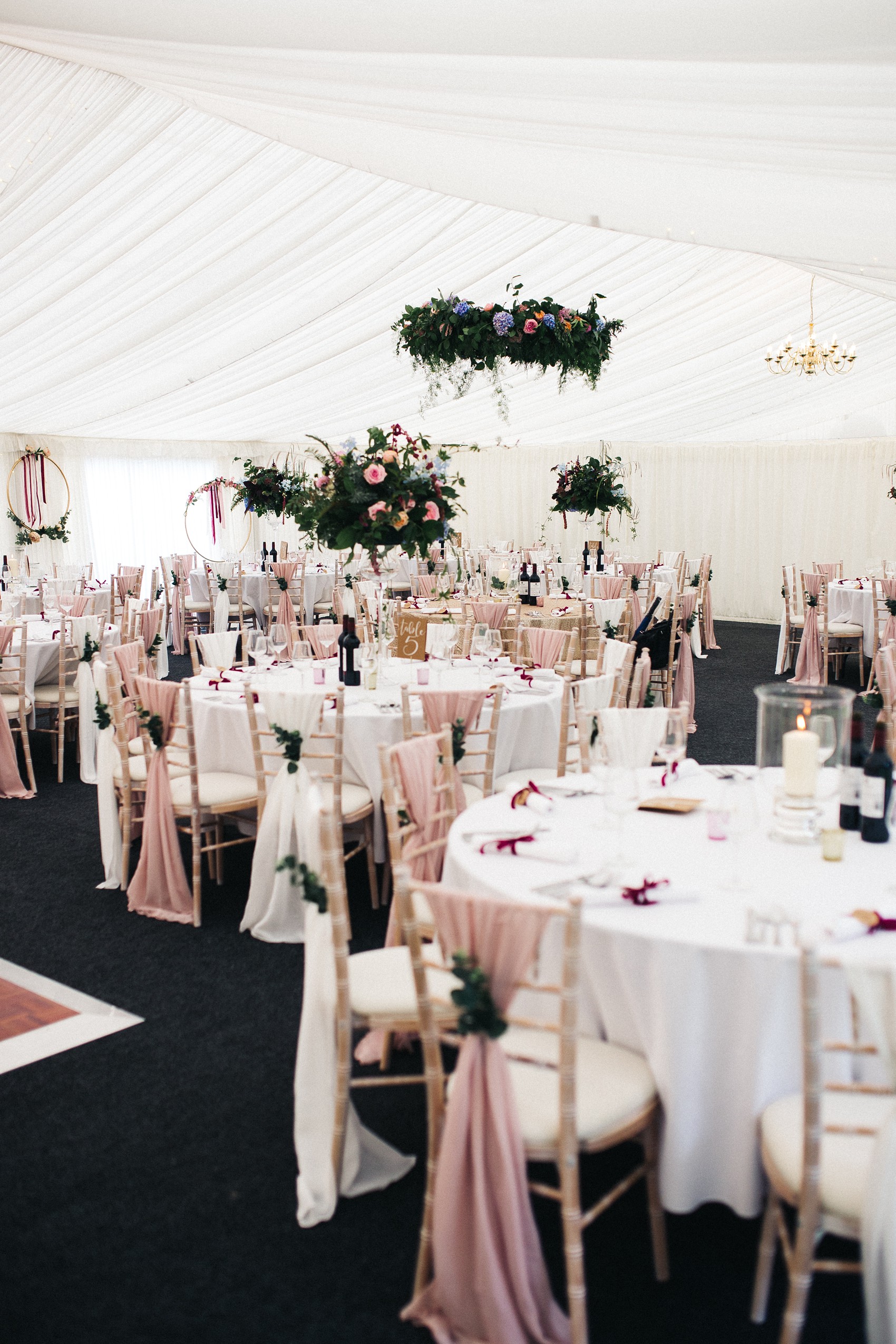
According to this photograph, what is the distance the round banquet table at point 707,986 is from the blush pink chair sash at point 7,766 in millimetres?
4813

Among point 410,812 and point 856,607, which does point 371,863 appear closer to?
point 410,812

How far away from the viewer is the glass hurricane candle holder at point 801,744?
10.0 ft

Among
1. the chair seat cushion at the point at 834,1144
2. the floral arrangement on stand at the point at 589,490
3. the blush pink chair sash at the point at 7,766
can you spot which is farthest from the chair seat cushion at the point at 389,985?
the floral arrangement on stand at the point at 589,490

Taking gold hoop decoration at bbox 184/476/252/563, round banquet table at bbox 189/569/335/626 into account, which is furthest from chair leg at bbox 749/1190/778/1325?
gold hoop decoration at bbox 184/476/252/563

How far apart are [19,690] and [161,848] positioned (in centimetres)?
309

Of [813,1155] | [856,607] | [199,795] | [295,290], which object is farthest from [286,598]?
[813,1155]

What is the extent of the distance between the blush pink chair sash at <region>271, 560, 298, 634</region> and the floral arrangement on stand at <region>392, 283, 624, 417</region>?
15.4 feet

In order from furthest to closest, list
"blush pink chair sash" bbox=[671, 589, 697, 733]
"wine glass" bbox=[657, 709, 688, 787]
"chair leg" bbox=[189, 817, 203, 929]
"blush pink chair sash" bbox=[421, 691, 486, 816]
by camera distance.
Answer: "blush pink chair sash" bbox=[671, 589, 697, 733] → "chair leg" bbox=[189, 817, 203, 929] → "blush pink chair sash" bbox=[421, 691, 486, 816] → "wine glass" bbox=[657, 709, 688, 787]

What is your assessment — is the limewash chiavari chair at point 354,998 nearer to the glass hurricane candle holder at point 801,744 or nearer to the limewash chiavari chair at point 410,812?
the limewash chiavari chair at point 410,812

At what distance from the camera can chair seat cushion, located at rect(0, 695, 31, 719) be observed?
6953 mm

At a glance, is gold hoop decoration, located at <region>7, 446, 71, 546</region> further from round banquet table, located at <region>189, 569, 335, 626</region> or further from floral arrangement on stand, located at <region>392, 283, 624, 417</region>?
floral arrangement on stand, located at <region>392, 283, 624, 417</region>

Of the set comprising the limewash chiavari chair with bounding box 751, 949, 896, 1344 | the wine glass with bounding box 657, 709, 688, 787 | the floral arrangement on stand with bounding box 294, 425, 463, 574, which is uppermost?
the floral arrangement on stand with bounding box 294, 425, 463, 574

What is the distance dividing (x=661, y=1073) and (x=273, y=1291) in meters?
1.03

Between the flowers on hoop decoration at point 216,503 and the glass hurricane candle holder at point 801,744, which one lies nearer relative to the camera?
the glass hurricane candle holder at point 801,744
